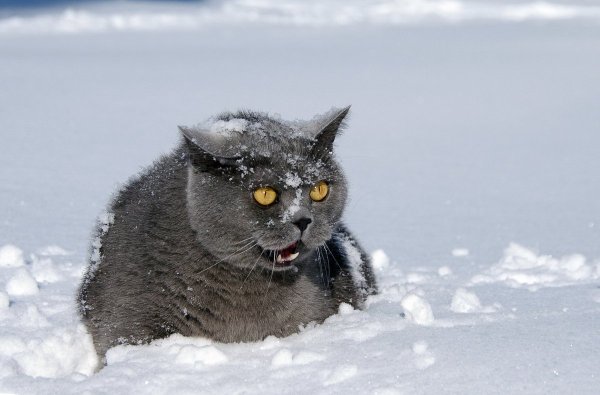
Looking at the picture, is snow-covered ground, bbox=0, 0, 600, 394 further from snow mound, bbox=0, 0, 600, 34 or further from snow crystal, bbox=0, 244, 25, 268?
snow mound, bbox=0, 0, 600, 34

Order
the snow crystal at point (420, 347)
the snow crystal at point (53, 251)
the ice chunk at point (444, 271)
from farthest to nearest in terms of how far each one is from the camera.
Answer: the snow crystal at point (53, 251) < the ice chunk at point (444, 271) < the snow crystal at point (420, 347)

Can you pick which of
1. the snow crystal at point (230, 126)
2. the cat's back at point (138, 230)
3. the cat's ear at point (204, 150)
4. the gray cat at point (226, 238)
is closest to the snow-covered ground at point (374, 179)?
the gray cat at point (226, 238)

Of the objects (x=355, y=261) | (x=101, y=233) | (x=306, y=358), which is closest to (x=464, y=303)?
(x=355, y=261)

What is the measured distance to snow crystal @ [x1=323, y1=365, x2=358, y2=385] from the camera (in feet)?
7.72

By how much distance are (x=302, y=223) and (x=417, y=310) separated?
559 mm

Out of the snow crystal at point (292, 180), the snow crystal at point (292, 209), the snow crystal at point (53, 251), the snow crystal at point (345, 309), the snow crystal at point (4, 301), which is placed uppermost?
the snow crystal at point (292, 180)

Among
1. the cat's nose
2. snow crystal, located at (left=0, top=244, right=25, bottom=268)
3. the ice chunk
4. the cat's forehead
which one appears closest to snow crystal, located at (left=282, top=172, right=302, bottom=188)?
the cat's forehead

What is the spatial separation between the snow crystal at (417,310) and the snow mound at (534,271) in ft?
2.50

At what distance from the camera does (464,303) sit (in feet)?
10.0

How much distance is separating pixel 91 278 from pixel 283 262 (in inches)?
31.1

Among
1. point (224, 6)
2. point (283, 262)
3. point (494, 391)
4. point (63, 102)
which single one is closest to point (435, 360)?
point (494, 391)

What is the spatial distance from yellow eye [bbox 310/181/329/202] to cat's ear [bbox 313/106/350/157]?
104 millimetres

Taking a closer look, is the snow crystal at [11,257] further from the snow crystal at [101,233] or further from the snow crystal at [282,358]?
the snow crystal at [282,358]

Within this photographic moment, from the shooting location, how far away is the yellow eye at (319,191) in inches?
106
